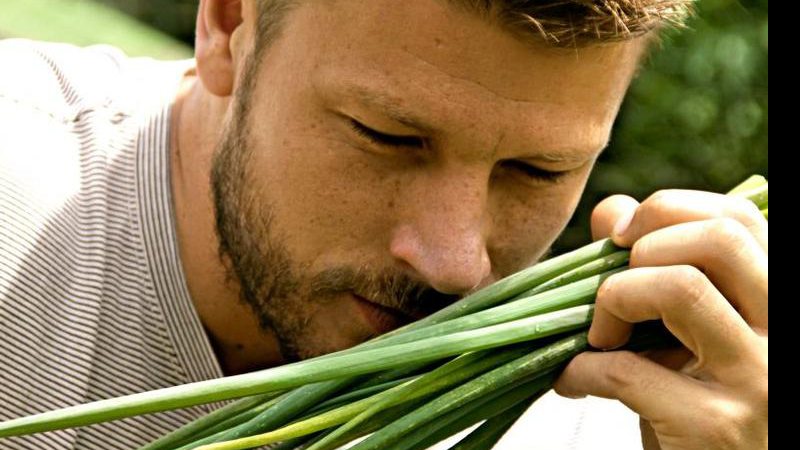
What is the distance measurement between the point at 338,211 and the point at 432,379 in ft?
1.12

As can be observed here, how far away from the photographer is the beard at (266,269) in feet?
5.40

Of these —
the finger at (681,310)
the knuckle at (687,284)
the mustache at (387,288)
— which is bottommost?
the mustache at (387,288)

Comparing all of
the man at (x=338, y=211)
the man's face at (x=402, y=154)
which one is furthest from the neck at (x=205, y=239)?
the man's face at (x=402, y=154)

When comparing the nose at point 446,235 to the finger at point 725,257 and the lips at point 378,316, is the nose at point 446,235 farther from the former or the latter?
the finger at point 725,257

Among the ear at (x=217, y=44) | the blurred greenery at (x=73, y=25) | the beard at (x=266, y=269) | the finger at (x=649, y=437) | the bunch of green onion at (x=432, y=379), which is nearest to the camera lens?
the bunch of green onion at (x=432, y=379)

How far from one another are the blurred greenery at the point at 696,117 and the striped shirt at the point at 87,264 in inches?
68.8

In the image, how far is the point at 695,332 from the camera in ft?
4.52

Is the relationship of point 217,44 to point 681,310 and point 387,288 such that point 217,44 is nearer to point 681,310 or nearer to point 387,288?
point 387,288

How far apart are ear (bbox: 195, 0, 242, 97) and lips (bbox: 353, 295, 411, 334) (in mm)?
360

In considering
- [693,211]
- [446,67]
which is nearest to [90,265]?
[446,67]

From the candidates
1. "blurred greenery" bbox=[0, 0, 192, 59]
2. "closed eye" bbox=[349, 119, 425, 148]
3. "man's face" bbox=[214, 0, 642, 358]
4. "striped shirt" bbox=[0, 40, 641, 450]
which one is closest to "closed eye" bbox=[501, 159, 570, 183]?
"man's face" bbox=[214, 0, 642, 358]

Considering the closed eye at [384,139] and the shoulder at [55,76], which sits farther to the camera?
the shoulder at [55,76]

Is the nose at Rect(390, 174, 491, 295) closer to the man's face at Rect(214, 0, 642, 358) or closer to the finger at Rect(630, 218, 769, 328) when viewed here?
the man's face at Rect(214, 0, 642, 358)

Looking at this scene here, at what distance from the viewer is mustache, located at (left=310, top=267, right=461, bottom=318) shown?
1590mm
